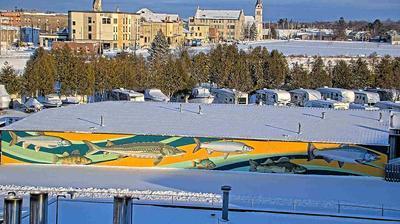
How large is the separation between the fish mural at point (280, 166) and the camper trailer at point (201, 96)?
677 cm

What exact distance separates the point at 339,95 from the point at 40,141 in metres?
9.01

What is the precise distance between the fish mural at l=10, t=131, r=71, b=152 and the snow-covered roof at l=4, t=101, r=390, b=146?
0.12 meters

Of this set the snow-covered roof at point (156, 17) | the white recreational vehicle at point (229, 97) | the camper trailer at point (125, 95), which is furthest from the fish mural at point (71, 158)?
the snow-covered roof at point (156, 17)

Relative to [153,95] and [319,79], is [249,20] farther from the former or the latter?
[153,95]

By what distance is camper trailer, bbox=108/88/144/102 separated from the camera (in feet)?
51.4

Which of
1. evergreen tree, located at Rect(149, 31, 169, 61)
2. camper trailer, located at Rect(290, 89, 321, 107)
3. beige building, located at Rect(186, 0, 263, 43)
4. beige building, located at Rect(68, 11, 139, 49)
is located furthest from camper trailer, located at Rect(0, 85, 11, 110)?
beige building, located at Rect(186, 0, 263, 43)

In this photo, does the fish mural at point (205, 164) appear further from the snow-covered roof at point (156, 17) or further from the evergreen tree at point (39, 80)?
the snow-covered roof at point (156, 17)

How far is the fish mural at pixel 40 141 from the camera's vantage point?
30.8 ft

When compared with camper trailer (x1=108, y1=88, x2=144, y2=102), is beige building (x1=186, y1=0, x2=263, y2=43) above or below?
above

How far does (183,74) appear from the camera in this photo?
59.8 feet

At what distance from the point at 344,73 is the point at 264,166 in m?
11.2

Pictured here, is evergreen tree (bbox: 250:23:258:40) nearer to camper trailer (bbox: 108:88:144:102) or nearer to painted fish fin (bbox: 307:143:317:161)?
camper trailer (bbox: 108:88:144:102)

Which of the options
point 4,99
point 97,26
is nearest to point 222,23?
point 97,26

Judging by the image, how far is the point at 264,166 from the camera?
9055 millimetres
